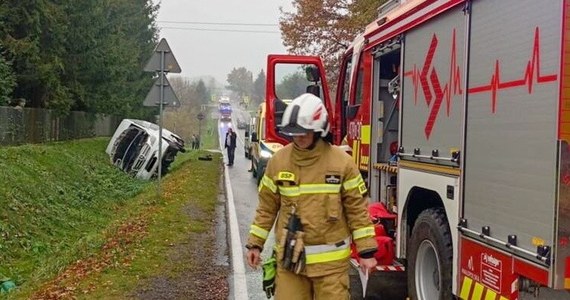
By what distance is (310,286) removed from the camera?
3.99 meters

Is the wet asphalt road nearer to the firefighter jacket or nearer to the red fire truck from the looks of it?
the red fire truck

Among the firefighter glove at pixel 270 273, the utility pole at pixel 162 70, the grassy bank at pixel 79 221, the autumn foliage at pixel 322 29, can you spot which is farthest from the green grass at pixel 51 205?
the autumn foliage at pixel 322 29

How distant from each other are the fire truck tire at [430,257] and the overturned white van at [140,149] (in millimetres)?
17914

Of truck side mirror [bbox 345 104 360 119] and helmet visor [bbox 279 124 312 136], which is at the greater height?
truck side mirror [bbox 345 104 360 119]

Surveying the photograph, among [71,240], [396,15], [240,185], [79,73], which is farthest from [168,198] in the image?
[79,73]

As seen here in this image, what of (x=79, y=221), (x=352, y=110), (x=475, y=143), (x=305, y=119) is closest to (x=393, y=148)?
(x=352, y=110)

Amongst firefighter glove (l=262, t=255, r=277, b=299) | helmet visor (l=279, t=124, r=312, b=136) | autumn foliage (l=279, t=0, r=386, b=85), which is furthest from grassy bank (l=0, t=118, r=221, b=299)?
autumn foliage (l=279, t=0, r=386, b=85)

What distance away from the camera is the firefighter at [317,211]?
3.83 m

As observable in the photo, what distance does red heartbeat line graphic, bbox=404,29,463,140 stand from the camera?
4.71 metres

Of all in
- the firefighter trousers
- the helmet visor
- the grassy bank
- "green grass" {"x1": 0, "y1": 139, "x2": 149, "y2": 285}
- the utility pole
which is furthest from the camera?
the utility pole

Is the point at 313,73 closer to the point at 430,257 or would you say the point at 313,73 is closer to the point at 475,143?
the point at 430,257

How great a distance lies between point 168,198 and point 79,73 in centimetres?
1395

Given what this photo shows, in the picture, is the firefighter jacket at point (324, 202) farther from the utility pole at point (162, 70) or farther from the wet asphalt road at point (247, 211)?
the utility pole at point (162, 70)

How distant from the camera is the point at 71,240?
12.5 meters
